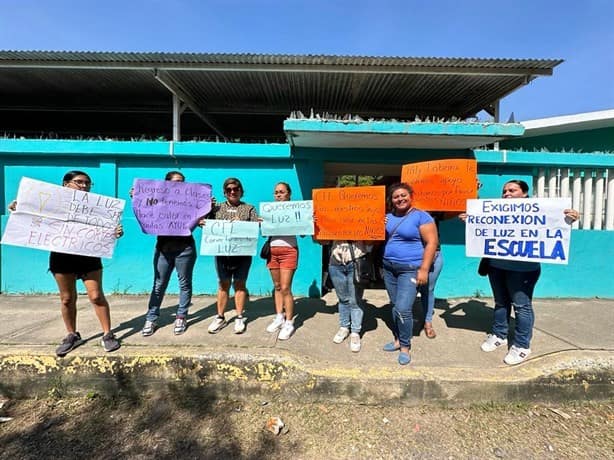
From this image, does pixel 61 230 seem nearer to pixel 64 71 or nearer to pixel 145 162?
pixel 145 162

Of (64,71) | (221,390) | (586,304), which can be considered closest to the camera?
(221,390)

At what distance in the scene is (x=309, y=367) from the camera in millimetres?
2881

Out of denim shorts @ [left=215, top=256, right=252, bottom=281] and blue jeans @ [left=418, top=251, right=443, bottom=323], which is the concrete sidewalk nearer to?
blue jeans @ [left=418, top=251, right=443, bottom=323]

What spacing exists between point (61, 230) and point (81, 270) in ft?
1.33

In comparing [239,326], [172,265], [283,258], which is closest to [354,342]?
[283,258]

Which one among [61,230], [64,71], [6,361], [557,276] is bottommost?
[6,361]

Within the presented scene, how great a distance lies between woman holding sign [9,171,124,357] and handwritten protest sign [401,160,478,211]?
3483 millimetres

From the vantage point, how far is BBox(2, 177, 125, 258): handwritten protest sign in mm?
2885

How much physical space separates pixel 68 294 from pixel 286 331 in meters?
2.12

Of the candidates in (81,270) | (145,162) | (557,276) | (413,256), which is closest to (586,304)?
(557,276)

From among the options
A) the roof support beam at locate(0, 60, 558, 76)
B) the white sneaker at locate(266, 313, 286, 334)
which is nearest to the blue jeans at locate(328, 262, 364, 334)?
the white sneaker at locate(266, 313, 286, 334)

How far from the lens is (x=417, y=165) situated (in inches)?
163

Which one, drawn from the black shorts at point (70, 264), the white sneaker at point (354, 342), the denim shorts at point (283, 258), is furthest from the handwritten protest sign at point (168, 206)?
the white sneaker at point (354, 342)

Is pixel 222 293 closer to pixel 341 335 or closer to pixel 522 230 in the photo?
pixel 341 335
